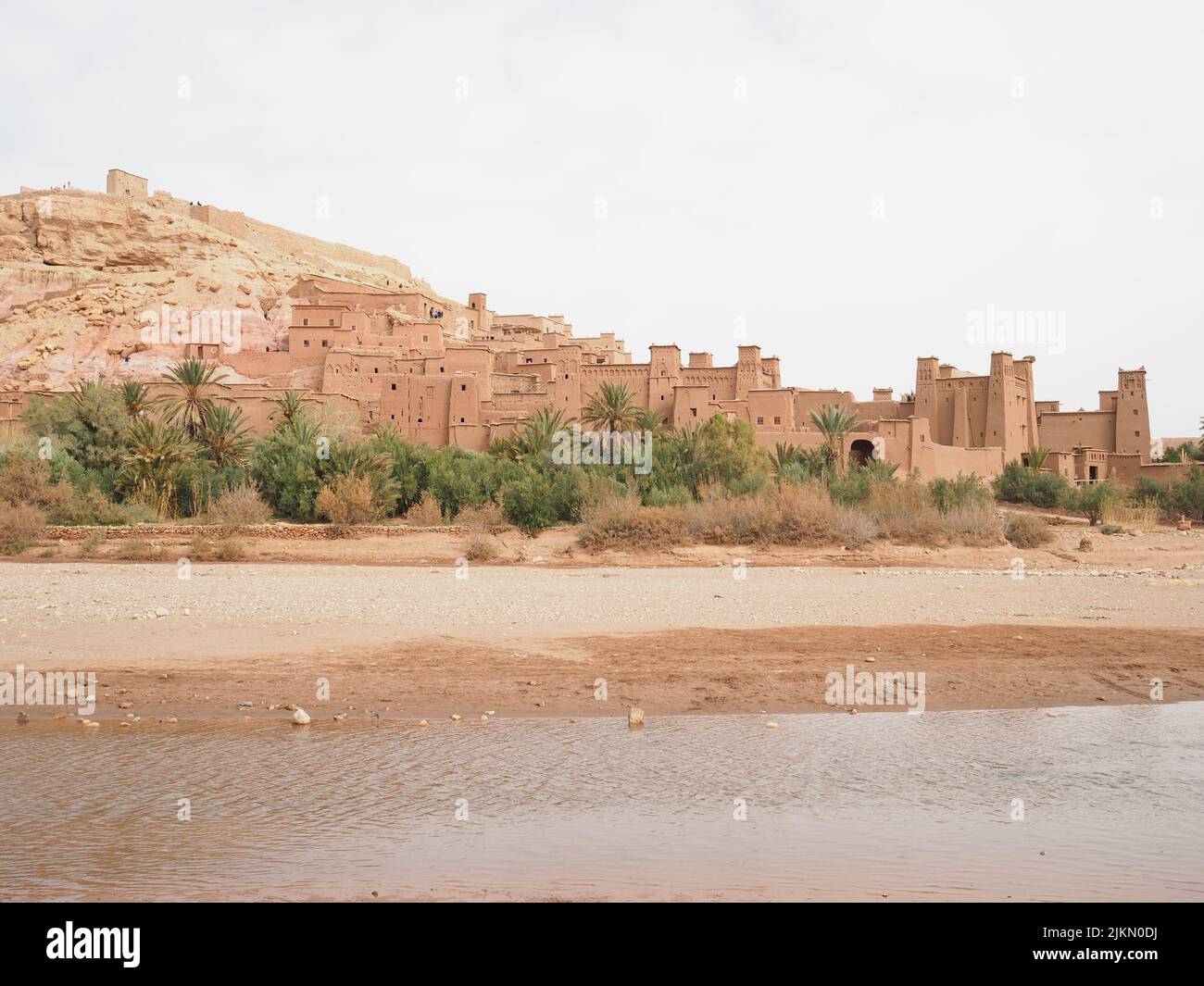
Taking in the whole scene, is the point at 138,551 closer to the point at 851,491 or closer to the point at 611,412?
the point at 851,491

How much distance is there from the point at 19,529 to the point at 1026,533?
21.8 metres

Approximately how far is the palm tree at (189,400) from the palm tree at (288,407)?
1795mm

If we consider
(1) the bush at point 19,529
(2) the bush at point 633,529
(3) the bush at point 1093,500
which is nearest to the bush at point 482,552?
(2) the bush at point 633,529

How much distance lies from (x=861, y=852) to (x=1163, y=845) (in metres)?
1.58

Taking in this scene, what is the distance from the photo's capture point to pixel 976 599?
14.4 meters

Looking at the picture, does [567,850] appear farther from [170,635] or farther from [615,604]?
[615,604]

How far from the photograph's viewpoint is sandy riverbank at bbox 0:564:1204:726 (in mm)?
8484

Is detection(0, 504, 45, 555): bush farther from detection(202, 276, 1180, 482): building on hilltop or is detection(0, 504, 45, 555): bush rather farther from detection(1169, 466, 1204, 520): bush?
detection(1169, 466, 1204, 520): bush

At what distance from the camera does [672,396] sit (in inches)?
1628

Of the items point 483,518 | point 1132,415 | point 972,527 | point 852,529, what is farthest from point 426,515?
point 1132,415

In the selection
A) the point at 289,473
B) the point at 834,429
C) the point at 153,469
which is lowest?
the point at 289,473

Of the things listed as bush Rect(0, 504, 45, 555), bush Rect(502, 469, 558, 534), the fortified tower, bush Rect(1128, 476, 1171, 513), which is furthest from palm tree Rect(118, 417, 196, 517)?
the fortified tower

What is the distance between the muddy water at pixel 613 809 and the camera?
4.50 m

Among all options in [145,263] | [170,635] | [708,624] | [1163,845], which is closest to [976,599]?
[708,624]
